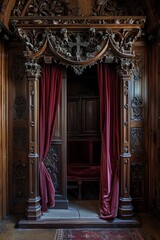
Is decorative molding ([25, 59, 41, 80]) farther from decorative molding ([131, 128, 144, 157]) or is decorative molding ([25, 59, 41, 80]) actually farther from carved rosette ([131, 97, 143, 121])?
decorative molding ([131, 128, 144, 157])

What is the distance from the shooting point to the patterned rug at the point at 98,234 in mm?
2639

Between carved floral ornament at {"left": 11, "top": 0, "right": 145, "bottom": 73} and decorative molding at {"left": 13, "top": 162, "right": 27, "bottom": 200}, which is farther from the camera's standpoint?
decorative molding at {"left": 13, "top": 162, "right": 27, "bottom": 200}

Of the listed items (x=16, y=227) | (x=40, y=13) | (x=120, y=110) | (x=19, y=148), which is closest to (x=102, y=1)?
(x=40, y=13)

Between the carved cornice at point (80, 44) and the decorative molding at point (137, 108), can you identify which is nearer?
the carved cornice at point (80, 44)

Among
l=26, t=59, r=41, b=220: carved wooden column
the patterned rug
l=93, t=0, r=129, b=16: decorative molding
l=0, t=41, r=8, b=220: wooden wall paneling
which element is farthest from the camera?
l=93, t=0, r=129, b=16: decorative molding

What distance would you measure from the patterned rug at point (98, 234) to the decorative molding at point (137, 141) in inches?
43.2

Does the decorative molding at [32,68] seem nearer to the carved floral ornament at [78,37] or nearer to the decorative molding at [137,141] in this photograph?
the carved floral ornament at [78,37]

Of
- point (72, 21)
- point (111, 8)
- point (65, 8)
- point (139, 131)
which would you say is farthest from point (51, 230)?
point (111, 8)

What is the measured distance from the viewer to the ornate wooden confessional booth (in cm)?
286

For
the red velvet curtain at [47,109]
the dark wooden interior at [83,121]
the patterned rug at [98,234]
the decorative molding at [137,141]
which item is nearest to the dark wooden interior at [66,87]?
the decorative molding at [137,141]

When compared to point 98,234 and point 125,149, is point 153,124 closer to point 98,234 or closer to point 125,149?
point 125,149

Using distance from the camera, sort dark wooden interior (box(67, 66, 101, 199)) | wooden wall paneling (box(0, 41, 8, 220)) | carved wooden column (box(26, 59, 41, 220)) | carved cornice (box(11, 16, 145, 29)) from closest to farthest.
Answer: carved cornice (box(11, 16, 145, 29)) < carved wooden column (box(26, 59, 41, 220)) < wooden wall paneling (box(0, 41, 8, 220)) < dark wooden interior (box(67, 66, 101, 199))

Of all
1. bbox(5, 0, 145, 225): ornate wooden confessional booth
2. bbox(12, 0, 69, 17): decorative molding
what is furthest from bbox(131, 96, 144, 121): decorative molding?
bbox(12, 0, 69, 17): decorative molding

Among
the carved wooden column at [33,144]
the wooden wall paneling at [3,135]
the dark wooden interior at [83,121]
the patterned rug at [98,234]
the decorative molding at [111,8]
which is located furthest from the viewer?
the dark wooden interior at [83,121]
